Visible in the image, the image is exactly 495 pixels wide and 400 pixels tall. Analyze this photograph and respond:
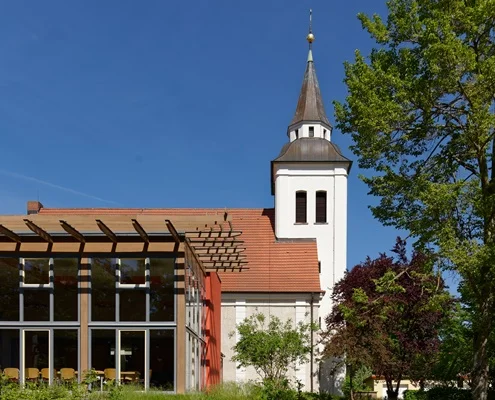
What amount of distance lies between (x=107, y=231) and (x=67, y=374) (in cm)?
362

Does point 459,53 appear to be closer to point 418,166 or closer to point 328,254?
point 418,166

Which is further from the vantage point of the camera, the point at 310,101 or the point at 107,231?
the point at 310,101

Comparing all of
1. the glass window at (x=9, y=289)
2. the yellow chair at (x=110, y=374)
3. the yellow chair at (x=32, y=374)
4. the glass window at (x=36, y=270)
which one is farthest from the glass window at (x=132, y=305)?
the glass window at (x=9, y=289)

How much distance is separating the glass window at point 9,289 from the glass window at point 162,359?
3.40 metres

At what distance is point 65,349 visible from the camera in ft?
50.6

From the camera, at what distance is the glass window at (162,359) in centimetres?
1537

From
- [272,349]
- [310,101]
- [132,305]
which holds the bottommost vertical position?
[272,349]

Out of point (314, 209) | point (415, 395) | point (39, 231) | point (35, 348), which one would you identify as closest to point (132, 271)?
point (39, 231)

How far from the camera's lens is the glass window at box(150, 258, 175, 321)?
15.6 metres

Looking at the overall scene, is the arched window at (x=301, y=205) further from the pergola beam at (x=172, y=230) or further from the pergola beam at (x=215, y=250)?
the pergola beam at (x=172, y=230)

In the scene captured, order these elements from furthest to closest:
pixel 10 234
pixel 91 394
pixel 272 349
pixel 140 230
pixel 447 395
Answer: pixel 272 349
pixel 447 395
pixel 10 234
pixel 140 230
pixel 91 394

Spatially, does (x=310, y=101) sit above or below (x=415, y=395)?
above

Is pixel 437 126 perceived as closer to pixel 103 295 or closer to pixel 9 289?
pixel 103 295

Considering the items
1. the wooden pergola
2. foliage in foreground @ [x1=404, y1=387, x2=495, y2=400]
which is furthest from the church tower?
the wooden pergola
